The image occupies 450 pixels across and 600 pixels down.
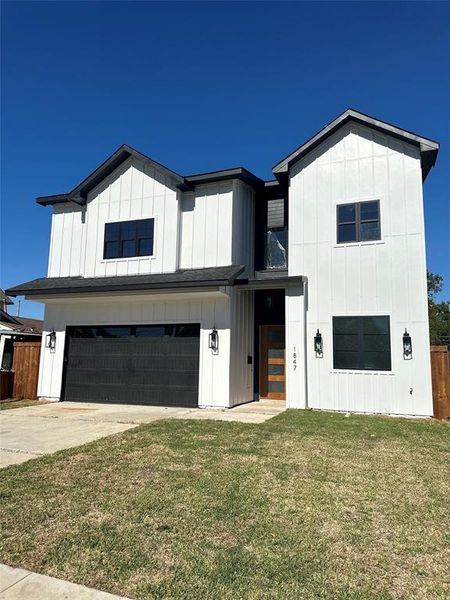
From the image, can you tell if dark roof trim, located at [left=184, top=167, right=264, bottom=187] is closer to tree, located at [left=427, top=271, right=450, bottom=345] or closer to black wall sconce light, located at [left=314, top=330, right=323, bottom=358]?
black wall sconce light, located at [left=314, top=330, right=323, bottom=358]

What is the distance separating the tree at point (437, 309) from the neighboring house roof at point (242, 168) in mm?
36577

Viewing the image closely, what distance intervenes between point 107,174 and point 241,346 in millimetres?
7312

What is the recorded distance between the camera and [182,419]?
936cm

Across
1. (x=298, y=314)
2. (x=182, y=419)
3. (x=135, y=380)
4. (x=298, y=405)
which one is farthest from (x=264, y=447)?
(x=135, y=380)

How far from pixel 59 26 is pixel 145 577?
40.0 ft

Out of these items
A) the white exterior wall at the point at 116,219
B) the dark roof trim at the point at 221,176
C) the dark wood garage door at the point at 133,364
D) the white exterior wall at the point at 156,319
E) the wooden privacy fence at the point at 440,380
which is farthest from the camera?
the white exterior wall at the point at 116,219

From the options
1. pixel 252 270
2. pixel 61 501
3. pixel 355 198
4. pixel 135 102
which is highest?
pixel 135 102

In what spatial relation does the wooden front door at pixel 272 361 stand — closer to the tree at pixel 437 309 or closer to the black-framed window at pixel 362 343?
the black-framed window at pixel 362 343

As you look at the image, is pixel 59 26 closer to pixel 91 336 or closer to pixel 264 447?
pixel 91 336

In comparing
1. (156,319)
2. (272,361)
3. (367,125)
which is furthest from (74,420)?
(367,125)

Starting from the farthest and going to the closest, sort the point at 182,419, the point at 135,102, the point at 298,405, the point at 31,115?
the point at 135,102
the point at 31,115
the point at 298,405
the point at 182,419

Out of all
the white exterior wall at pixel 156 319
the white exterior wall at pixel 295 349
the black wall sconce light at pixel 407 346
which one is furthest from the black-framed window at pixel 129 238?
the black wall sconce light at pixel 407 346

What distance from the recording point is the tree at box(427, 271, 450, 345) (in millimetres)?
45750

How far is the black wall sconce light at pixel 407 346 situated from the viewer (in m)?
10.4
